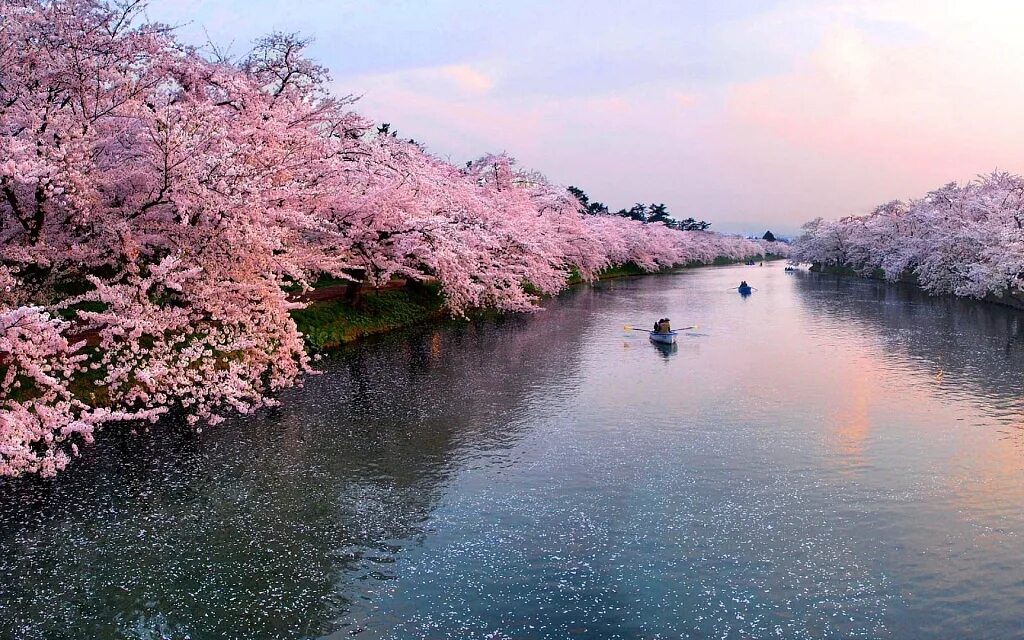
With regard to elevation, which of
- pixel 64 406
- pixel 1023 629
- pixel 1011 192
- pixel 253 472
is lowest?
pixel 1023 629

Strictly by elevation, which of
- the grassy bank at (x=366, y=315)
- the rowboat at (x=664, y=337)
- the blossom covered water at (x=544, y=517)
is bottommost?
the blossom covered water at (x=544, y=517)

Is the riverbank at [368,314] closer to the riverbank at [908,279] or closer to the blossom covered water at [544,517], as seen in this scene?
the blossom covered water at [544,517]

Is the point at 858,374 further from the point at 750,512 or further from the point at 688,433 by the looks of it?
the point at 750,512

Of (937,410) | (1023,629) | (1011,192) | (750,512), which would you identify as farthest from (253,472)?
(1011,192)

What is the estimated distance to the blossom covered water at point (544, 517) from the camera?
9797mm

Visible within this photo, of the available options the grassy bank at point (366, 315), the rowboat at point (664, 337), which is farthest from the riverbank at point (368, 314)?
the rowboat at point (664, 337)

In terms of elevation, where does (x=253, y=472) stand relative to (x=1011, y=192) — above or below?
below

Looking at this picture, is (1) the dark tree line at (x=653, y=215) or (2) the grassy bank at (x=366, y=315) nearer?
(2) the grassy bank at (x=366, y=315)

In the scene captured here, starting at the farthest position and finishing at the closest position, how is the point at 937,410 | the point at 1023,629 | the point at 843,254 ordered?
1. the point at 843,254
2. the point at 937,410
3. the point at 1023,629

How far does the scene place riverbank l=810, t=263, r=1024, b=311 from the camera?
4747cm

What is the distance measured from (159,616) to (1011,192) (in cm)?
6877

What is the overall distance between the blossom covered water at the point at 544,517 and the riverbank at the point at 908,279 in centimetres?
3054

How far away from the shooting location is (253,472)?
1501cm

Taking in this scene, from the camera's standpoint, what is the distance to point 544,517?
12.9 m
